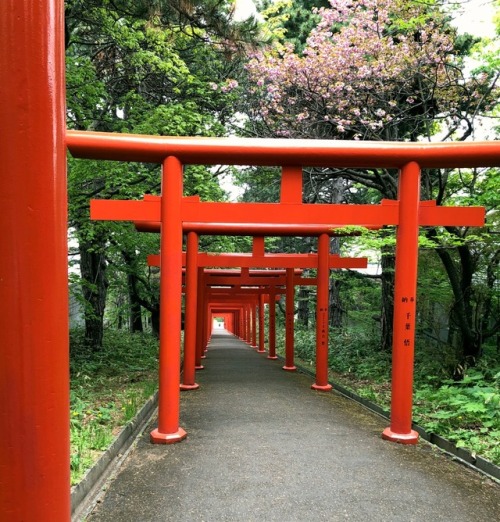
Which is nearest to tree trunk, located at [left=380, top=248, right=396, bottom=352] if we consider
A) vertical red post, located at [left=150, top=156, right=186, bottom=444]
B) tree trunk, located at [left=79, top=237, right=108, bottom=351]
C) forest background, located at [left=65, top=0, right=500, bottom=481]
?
forest background, located at [left=65, top=0, right=500, bottom=481]

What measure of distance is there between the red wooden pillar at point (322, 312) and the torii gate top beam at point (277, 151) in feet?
12.1

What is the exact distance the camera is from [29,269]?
120 cm

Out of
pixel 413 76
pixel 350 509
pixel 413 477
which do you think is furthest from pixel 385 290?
pixel 350 509

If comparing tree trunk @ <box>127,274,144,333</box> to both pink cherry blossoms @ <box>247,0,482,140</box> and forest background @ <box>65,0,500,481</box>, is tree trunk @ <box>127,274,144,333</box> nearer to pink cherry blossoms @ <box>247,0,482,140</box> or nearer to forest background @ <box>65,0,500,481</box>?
forest background @ <box>65,0,500,481</box>

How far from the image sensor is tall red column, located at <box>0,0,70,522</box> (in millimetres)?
1187

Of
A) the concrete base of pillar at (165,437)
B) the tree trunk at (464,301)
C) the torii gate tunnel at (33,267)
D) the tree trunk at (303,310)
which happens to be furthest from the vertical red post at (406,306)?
the tree trunk at (303,310)

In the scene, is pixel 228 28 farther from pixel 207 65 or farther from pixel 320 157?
pixel 207 65

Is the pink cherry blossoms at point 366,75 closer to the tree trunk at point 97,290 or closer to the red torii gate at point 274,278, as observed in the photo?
the red torii gate at point 274,278

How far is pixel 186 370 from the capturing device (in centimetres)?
889

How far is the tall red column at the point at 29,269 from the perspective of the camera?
1.19 metres

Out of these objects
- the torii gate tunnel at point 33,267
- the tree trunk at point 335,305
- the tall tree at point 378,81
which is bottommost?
the tree trunk at point 335,305

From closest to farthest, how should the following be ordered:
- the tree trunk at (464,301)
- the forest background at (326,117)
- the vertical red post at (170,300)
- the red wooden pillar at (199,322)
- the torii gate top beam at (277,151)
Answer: the torii gate top beam at (277,151) → the vertical red post at (170,300) → the forest background at (326,117) → the tree trunk at (464,301) → the red wooden pillar at (199,322)

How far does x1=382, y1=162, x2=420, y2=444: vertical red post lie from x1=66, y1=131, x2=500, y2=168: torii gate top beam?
0.27 meters

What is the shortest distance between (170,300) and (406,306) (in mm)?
2759
